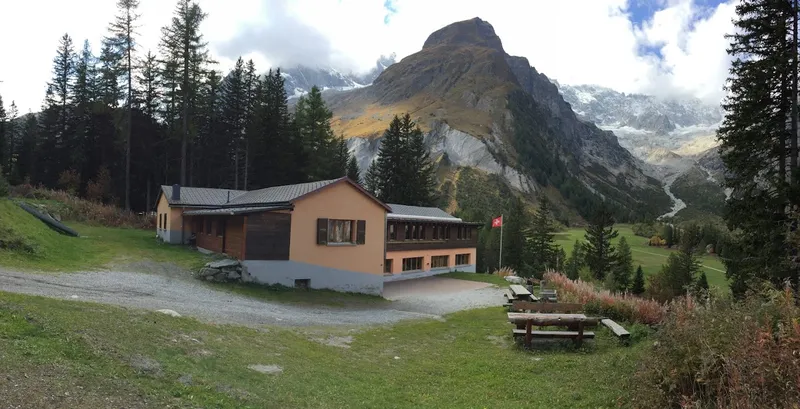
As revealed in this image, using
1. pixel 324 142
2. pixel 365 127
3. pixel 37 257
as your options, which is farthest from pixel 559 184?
pixel 37 257

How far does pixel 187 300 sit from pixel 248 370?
8980mm

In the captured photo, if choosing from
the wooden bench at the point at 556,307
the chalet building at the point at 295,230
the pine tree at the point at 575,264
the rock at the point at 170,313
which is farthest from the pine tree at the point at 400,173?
the rock at the point at 170,313

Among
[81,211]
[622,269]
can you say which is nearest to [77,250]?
[81,211]

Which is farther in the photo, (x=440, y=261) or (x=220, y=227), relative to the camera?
(x=440, y=261)

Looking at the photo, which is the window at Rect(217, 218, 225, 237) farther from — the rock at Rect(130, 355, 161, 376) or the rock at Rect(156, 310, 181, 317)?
Result: the rock at Rect(130, 355, 161, 376)

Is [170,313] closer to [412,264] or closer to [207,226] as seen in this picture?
[207,226]

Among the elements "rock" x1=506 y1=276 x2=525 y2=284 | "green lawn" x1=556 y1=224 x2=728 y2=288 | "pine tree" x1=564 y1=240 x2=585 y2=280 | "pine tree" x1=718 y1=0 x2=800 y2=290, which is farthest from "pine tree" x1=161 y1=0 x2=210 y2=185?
"green lawn" x1=556 y1=224 x2=728 y2=288

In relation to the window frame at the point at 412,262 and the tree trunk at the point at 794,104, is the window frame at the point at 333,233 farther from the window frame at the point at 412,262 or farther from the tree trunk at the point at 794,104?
the tree trunk at the point at 794,104

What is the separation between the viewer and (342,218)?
26.9m

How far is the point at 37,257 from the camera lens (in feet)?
63.9

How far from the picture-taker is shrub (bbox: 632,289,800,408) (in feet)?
16.0

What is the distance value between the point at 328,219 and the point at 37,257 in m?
13.0

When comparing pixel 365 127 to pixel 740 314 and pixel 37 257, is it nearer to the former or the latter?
pixel 37 257

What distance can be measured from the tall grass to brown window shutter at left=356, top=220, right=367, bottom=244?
73.9 ft
